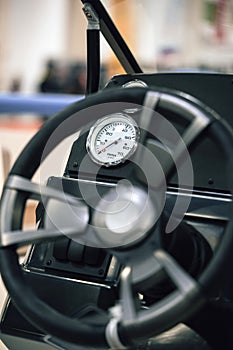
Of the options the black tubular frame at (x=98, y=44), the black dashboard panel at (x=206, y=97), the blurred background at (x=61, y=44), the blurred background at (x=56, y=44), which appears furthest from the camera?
the blurred background at (x=56, y=44)

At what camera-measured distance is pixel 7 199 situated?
685mm

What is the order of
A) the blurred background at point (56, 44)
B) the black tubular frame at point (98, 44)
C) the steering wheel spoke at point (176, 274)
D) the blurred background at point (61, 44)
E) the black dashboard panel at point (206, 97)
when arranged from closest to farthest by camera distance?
the steering wheel spoke at point (176, 274)
the black dashboard panel at point (206, 97)
the black tubular frame at point (98, 44)
the blurred background at point (61, 44)
the blurred background at point (56, 44)

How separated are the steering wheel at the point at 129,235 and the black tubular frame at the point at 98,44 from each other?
0.35 m

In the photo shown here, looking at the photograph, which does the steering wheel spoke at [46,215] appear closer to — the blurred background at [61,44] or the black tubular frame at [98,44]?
the black tubular frame at [98,44]

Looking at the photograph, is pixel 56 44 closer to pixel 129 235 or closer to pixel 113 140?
pixel 113 140

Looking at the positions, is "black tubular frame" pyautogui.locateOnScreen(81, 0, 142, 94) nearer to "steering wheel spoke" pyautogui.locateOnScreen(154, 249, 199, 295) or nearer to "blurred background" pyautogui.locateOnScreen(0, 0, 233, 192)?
"steering wheel spoke" pyautogui.locateOnScreen(154, 249, 199, 295)

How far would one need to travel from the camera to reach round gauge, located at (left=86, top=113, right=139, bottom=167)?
870mm

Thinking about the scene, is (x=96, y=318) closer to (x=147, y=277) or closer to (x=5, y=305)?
(x=147, y=277)

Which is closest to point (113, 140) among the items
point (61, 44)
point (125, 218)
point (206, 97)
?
point (206, 97)

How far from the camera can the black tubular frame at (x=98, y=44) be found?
1035 mm

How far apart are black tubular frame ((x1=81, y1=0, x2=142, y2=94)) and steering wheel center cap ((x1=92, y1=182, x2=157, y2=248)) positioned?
0.43m

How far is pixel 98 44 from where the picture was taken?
41.9 inches

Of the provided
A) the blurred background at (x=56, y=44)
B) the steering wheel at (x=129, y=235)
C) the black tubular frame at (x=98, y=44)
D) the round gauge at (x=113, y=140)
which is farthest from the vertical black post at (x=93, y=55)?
the blurred background at (x=56, y=44)

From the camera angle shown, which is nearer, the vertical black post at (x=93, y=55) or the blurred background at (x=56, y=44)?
the vertical black post at (x=93, y=55)
